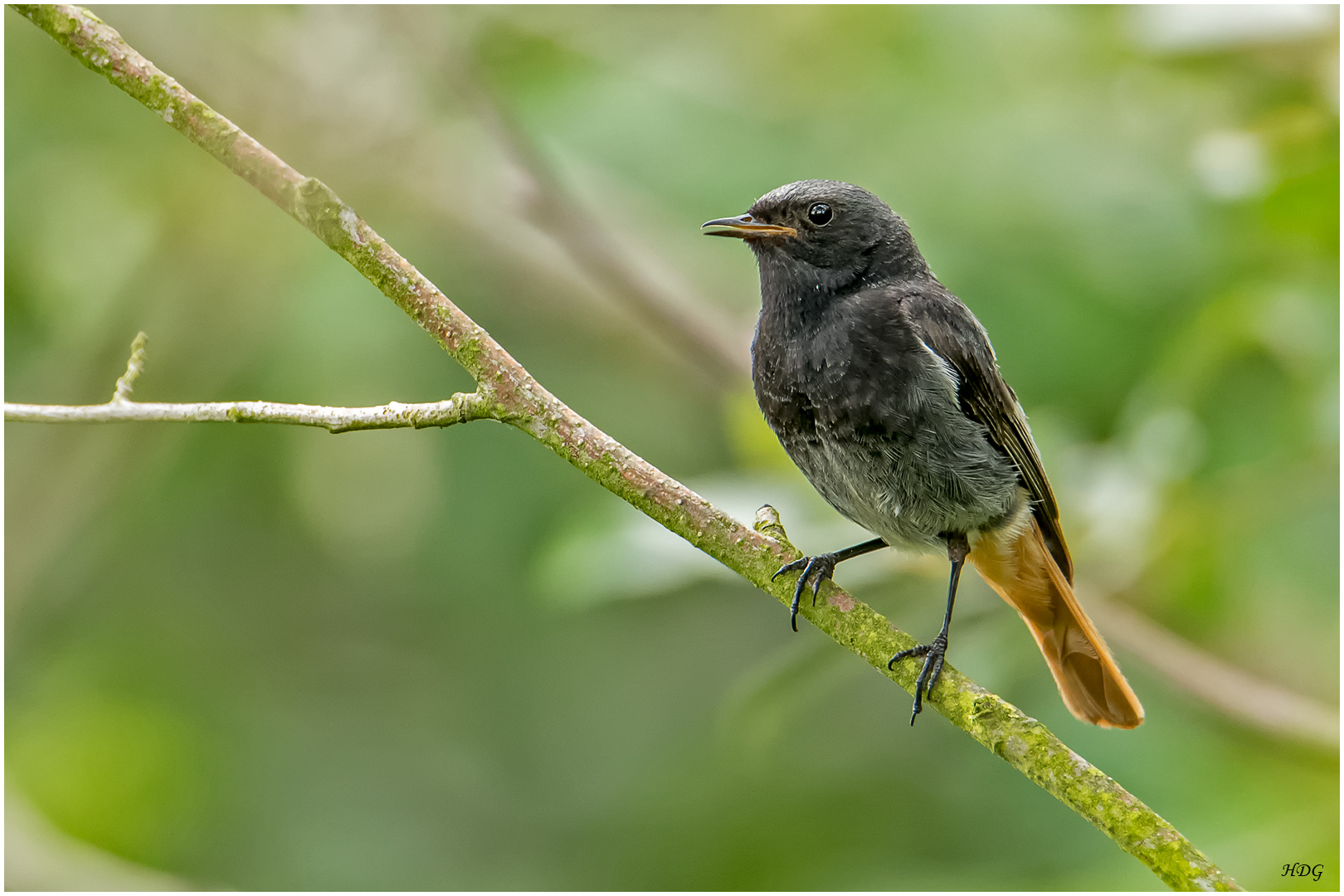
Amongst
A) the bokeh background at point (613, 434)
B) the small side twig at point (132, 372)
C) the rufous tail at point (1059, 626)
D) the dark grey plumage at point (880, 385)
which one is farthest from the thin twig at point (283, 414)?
the rufous tail at point (1059, 626)

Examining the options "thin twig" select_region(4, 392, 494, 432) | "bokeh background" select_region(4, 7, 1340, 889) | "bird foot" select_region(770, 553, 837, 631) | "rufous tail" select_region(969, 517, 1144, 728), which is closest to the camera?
"thin twig" select_region(4, 392, 494, 432)

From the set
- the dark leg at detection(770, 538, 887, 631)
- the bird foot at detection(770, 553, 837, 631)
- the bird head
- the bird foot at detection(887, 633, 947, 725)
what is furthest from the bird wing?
the bird foot at detection(887, 633, 947, 725)

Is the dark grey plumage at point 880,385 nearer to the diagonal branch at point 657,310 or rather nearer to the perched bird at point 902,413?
the perched bird at point 902,413

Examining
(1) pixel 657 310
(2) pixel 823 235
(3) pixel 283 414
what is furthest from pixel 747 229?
(3) pixel 283 414

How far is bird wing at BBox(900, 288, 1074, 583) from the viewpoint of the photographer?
396 centimetres

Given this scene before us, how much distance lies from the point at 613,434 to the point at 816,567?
2791mm

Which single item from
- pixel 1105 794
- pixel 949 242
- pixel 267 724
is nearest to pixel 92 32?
pixel 1105 794

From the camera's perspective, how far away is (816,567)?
→ 11.5 feet

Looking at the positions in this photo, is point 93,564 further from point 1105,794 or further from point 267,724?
point 1105,794

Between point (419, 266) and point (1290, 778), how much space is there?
4447 millimetres

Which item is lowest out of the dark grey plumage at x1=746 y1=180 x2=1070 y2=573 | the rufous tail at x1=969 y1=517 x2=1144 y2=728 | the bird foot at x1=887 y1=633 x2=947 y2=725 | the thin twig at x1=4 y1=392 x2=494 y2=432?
the bird foot at x1=887 y1=633 x2=947 y2=725

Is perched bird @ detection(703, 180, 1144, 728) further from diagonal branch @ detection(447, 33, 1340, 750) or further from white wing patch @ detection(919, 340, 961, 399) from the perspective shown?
diagonal branch @ detection(447, 33, 1340, 750)

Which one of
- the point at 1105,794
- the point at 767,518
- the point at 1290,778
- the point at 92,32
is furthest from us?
the point at 1290,778

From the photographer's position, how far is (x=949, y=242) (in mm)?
5398
